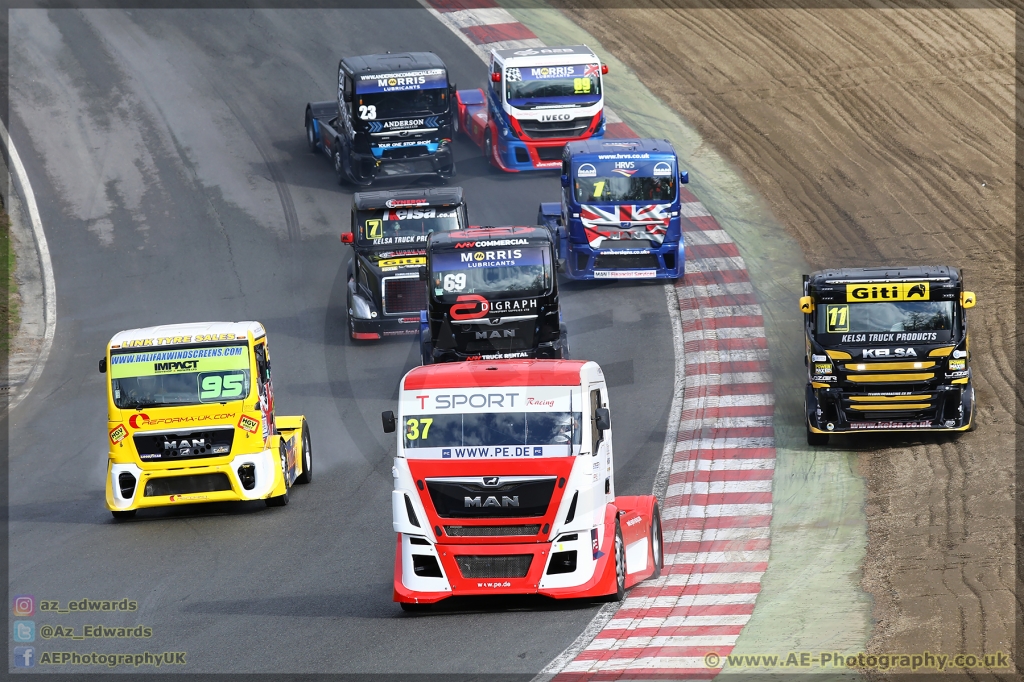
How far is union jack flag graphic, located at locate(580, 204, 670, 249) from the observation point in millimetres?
28188

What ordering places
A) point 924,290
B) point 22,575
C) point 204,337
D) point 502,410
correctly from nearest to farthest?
point 502,410 < point 22,575 < point 204,337 < point 924,290

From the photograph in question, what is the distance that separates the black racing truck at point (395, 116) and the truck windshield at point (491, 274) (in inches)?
433

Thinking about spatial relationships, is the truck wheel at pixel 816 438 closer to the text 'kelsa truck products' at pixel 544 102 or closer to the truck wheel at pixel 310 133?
the text 'kelsa truck products' at pixel 544 102

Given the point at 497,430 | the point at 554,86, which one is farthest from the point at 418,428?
the point at 554,86

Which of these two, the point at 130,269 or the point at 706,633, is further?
the point at 130,269

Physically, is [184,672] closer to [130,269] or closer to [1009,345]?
[1009,345]

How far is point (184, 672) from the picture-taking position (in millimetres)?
13766

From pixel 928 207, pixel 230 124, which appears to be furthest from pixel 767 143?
pixel 230 124

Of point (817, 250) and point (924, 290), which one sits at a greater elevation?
point (924, 290)

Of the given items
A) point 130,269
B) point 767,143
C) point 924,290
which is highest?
point 924,290

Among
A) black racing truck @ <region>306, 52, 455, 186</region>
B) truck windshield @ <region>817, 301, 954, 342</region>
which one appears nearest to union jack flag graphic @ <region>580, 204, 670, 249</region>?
black racing truck @ <region>306, 52, 455, 186</region>

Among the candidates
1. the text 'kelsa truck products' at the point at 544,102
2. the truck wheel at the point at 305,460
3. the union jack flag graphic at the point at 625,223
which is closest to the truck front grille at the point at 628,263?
the union jack flag graphic at the point at 625,223

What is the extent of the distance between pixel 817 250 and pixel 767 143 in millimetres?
5662

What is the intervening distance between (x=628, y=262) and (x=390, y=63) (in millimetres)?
8540
